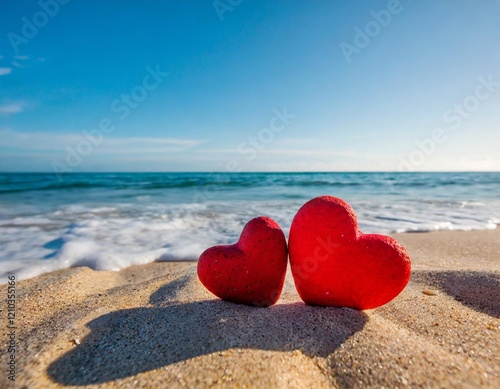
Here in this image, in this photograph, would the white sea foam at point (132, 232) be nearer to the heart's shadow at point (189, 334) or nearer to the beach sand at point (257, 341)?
the beach sand at point (257, 341)

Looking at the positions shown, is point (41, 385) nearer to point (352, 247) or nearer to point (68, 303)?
point (68, 303)

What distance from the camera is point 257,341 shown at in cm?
156

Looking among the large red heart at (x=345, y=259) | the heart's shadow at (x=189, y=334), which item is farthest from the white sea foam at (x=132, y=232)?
the large red heart at (x=345, y=259)

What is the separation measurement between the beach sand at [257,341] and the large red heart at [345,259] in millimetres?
129

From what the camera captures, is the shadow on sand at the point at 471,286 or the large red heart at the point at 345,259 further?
the shadow on sand at the point at 471,286

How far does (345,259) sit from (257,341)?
2.16ft

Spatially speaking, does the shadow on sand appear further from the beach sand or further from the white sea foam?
the white sea foam

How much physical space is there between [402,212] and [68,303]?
285 inches

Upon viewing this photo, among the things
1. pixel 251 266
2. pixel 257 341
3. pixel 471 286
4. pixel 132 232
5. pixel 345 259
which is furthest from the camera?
pixel 132 232

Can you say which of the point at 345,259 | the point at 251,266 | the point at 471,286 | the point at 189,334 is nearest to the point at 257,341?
the point at 189,334

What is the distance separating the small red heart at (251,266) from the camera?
6.44 ft

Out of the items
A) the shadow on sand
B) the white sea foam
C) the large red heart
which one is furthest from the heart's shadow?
the white sea foam

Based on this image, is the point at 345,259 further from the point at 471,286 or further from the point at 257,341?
the point at 471,286

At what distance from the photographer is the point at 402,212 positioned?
772 cm
